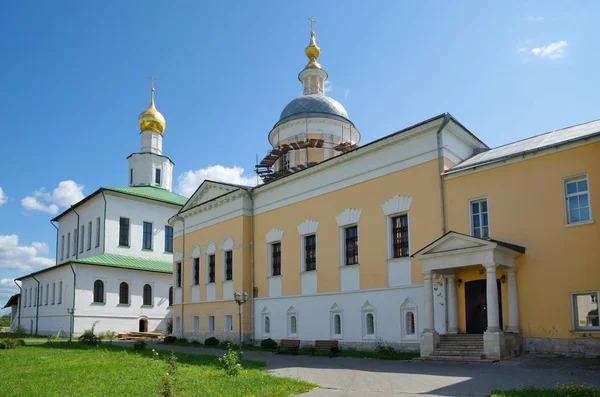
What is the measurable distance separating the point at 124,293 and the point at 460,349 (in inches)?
1150

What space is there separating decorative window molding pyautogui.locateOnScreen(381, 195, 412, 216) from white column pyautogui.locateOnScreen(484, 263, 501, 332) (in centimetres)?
470

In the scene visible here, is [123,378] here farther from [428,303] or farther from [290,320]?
[290,320]

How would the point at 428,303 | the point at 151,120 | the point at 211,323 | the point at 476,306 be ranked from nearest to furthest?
the point at 428,303 → the point at 476,306 → the point at 211,323 → the point at 151,120

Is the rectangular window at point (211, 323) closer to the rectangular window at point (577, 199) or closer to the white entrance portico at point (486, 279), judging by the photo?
the white entrance portico at point (486, 279)

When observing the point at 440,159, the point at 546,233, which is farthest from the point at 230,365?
the point at 440,159

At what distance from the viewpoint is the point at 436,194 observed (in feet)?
64.6

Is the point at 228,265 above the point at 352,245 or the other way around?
the other way around

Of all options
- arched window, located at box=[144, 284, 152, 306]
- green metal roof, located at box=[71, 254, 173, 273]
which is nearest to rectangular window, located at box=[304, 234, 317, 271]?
green metal roof, located at box=[71, 254, 173, 273]

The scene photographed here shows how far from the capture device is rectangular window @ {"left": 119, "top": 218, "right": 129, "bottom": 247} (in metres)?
42.8

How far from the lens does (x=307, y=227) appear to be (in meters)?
25.0

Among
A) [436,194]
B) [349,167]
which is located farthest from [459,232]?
[349,167]

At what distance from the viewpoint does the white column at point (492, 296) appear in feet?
53.3

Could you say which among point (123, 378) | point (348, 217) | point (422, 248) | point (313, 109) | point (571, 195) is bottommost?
point (123, 378)

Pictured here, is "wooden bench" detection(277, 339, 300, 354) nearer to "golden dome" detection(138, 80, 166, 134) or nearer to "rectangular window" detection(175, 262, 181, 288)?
"rectangular window" detection(175, 262, 181, 288)
